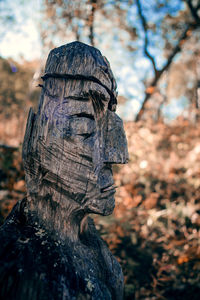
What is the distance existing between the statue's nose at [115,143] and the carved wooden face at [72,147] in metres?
0.01

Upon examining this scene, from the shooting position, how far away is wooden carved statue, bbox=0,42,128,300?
45.8 inches

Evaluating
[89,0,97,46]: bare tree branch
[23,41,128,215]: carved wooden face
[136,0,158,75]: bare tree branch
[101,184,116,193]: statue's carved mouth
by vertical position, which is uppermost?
[136,0,158,75]: bare tree branch

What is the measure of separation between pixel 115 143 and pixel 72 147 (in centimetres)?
29

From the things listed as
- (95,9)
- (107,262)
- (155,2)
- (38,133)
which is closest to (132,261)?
(107,262)

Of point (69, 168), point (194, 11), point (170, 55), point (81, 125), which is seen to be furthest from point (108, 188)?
point (194, 11)

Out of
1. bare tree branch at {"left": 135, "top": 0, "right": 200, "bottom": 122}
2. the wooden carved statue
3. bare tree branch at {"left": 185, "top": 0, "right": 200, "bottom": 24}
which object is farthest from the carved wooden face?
bare tree branch at {"left": 185, "top": 0, "right": 200, "bottom": 24}

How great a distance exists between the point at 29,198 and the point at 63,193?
0.22m

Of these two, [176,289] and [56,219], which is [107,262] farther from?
[176,289]

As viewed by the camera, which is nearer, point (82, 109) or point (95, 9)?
point (82, 109)

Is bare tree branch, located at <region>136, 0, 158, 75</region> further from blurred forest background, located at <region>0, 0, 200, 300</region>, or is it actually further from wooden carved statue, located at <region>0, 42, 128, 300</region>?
wooden carved statue, located at <region>0, 42, 128, 300</region>

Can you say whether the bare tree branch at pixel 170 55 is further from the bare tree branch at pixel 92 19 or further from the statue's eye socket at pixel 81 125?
the statue's eye socket at pixel 81 125

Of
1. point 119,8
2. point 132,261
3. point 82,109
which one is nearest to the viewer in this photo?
point 82,109

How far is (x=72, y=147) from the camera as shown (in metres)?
1.18

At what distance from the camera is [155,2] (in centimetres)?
534
